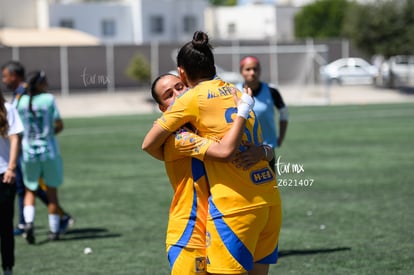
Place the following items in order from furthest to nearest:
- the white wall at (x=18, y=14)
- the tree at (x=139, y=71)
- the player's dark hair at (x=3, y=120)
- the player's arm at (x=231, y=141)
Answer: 1. the white wall at (x=18, y=14)
2. the tree at (x=139, y=71)
3. the player's dark hair at (x=3, y=120)
4. the player's arm at (x=231, y=141)

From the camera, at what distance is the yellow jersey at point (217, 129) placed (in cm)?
489

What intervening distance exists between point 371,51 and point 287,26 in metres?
40.1

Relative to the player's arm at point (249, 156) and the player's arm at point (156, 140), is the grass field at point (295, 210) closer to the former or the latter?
the player's arm at point (249, 156)

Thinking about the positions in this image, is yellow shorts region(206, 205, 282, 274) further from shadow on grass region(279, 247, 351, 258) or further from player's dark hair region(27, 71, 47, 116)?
player's dark hair region(27, 71, 47, 116)

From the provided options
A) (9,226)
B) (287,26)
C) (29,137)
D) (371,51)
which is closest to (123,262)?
(9,226)

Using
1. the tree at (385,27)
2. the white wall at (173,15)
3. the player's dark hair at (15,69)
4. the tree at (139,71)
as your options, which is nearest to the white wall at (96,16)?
the white wall at (173,15)

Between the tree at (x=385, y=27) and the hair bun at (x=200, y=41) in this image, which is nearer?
the hair bun at (x=200, y=41)

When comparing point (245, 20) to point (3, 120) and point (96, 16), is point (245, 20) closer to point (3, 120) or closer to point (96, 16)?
point (96, 16)

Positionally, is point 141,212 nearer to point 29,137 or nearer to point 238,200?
point 29,137

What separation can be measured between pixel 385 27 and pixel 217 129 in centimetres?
4630

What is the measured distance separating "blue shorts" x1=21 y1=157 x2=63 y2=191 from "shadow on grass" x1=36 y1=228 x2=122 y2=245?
0.69m

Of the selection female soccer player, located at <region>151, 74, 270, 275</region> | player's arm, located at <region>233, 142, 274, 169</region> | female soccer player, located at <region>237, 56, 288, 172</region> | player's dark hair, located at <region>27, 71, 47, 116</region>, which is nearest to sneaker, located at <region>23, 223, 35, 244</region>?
player's dark hair, located at <region>27, 71, 47, 116</region>

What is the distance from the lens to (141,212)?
1222 cm

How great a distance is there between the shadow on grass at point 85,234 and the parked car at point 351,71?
39.9 meters
